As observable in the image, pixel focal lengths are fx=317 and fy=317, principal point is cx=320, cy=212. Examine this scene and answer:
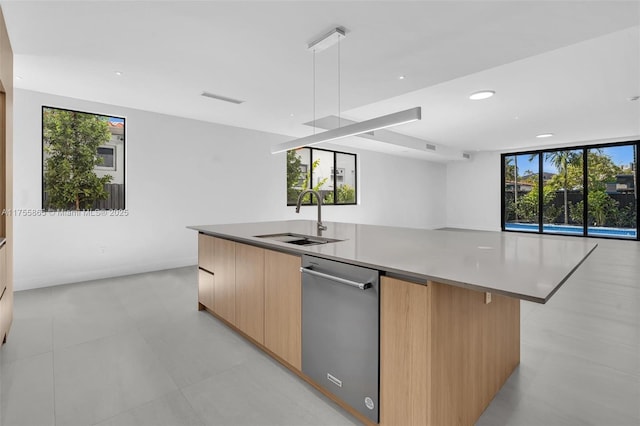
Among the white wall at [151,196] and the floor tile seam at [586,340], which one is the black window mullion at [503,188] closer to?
the white wall at [151,196]

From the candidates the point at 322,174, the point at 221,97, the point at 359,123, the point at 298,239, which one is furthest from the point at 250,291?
the point at 322,174

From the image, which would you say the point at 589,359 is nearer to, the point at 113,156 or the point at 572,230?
the point at 113,156

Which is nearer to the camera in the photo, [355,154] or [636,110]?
Result: [636,110]

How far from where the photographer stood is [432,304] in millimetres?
1288

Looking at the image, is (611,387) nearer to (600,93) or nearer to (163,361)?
(163,361)

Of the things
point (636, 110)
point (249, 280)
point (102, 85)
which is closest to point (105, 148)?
point (102, 85)

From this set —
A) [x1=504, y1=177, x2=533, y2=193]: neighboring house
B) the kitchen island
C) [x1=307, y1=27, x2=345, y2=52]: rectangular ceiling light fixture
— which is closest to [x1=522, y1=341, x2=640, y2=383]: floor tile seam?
the kitchen island

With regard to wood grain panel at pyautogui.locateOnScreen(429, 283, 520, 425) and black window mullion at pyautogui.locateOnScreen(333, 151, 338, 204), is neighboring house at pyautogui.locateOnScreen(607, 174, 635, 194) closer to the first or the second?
black window mullion at pyautogui.locateOnScreen(333, 151, 338, 204)

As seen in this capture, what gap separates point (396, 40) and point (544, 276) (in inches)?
91.0

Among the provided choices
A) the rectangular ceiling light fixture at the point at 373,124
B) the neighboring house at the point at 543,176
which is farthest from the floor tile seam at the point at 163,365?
the neighboring house at the point at 543,176

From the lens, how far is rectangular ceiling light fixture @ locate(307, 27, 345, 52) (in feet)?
8.38

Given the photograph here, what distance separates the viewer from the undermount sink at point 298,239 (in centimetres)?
239

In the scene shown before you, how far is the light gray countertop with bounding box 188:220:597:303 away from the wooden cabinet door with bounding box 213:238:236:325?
0.79 feet

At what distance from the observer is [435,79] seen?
139 inches
